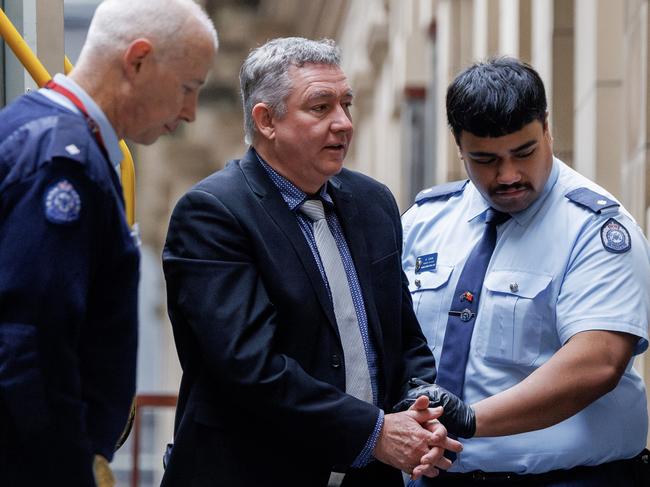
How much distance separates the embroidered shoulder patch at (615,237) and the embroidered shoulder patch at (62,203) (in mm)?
2092

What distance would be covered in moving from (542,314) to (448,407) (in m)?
0.49

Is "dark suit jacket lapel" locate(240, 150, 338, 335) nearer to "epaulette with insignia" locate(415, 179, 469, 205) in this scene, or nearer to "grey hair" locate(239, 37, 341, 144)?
"grey hair" locate(239, 37, 341, 144)

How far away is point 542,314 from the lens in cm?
468

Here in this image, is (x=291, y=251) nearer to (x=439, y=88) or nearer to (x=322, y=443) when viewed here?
(x=322, y=443)

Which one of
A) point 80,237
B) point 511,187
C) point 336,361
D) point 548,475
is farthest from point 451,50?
point 80,237

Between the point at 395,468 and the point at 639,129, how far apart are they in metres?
4.12

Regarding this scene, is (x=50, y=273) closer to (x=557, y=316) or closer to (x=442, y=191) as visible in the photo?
(x=557, y=316)

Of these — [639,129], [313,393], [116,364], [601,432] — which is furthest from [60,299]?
[639,129]

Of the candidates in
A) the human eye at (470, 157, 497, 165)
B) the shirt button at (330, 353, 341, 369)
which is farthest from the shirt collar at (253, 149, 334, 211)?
the human eye at (470, 157, 497, 165)

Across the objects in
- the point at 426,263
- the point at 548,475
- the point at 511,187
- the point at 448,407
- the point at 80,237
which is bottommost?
the point at 548,475

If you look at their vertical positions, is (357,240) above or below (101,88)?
below

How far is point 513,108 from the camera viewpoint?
464 cm

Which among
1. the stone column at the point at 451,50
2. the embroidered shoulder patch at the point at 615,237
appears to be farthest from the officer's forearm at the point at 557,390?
the stone column at the point at 451,50

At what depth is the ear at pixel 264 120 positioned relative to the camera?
14.7ft
